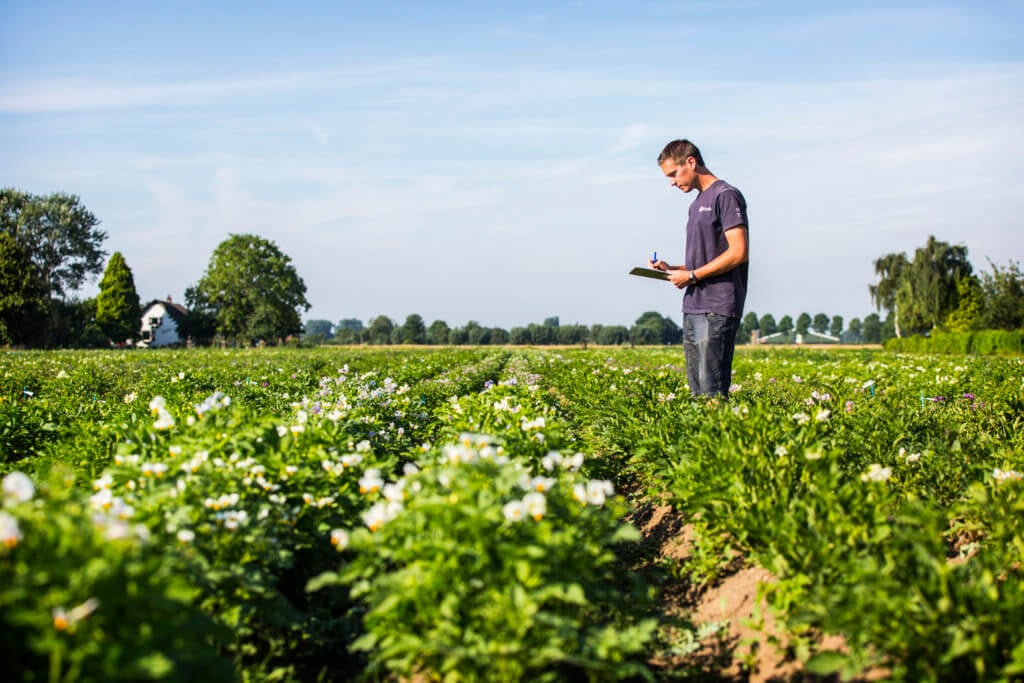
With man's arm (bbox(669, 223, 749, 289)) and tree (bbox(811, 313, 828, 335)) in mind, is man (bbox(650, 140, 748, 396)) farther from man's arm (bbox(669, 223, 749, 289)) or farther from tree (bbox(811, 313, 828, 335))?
tree (bbox(811, 313, 828, 335))

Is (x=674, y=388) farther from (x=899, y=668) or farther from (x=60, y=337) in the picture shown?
(x=60, y=337)

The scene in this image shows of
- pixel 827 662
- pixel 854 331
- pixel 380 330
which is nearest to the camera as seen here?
pixel 827 662

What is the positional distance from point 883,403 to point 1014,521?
138 inches

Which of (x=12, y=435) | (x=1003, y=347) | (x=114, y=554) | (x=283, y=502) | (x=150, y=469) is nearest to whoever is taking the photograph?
(x=114, y=554)

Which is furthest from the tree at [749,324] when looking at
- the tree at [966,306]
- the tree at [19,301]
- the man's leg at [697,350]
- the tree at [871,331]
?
the man's leg at [697,350]

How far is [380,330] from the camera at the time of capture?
94188mm

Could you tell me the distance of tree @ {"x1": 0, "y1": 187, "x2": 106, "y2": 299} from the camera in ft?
185

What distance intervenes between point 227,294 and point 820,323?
15721 centimetres

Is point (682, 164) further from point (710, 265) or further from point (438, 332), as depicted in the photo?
point (438, 332)

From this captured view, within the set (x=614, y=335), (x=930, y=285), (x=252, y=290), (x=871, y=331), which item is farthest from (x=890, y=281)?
(x=871, y=331)

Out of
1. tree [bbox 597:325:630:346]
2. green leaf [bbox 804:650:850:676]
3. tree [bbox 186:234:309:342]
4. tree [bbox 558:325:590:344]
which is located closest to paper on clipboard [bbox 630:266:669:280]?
green leaf [bbox 804:650:850:676]

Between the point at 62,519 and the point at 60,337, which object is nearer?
the point at 62,519

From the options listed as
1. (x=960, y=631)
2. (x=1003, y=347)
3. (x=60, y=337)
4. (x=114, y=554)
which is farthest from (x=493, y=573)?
(x=60, y=337)

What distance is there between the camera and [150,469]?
3.32 m
